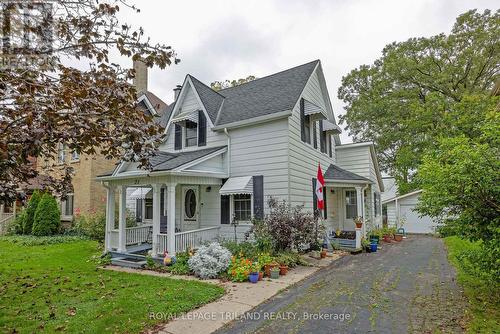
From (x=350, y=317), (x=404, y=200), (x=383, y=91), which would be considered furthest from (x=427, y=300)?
(x=383, y=91)

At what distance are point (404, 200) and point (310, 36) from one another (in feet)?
53.6

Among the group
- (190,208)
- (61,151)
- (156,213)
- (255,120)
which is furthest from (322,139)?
(61,151)

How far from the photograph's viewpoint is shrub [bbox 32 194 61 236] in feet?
55.2

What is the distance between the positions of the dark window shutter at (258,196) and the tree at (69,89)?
21.4 feet

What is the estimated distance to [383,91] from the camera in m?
26.7

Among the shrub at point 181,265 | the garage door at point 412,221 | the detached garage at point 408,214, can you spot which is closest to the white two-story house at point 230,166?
the shrub at point 181,265

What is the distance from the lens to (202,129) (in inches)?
520

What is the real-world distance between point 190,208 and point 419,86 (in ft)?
75.9

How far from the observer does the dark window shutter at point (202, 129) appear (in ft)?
43.0

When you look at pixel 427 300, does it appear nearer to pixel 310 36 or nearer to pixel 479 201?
pixel 479 201

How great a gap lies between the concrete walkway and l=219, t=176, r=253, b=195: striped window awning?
3.41 metres

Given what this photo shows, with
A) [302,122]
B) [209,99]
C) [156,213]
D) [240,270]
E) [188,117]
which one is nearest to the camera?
[240,270]

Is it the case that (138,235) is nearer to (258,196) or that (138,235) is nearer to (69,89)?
(258,196)

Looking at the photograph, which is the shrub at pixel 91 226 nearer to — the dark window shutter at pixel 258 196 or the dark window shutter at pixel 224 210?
the dark window shutter at pixel 224 210
